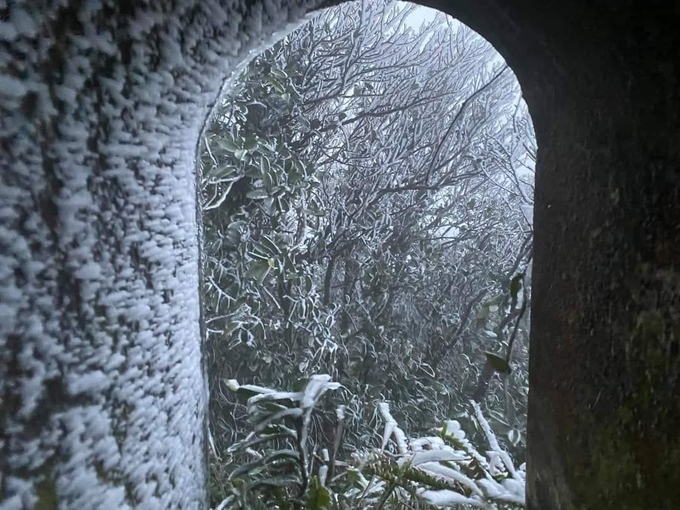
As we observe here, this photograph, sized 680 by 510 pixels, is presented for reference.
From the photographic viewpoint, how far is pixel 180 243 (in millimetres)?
359

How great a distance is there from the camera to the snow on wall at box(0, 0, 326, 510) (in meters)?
0.23

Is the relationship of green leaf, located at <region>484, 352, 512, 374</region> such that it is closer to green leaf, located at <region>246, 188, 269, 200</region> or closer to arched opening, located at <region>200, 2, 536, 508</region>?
arched opening, located at <region>200, 2, 536, 508</region>

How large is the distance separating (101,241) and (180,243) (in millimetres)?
88

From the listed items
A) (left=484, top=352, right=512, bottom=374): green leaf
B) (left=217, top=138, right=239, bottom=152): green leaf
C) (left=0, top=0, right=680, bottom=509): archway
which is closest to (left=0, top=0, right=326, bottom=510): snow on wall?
(left=0, top=0, right=680, bottom=509): archway

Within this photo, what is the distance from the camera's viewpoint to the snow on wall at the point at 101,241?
0.23 meters

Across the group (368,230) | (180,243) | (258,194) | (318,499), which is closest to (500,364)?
(318,499)

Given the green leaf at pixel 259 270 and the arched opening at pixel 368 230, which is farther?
the arched opening at pixel 368 230

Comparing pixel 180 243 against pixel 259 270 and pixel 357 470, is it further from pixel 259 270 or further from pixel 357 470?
pixel 259 270

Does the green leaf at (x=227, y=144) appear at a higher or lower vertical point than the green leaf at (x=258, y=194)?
higher

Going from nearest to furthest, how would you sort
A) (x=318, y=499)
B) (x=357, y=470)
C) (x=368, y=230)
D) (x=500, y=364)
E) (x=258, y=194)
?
(x=500, y=364) → (x=318, y=499) → (x=357, y=470) → (x=258, y=194) → (x=368, y=230)

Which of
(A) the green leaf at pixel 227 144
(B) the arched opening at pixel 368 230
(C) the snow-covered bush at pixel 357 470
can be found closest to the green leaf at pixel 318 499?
(C) the snow-covered bush at pixel 357 470

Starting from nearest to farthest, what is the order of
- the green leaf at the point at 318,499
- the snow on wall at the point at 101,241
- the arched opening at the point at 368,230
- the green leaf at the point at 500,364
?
the snow on wall at the point at 101,241 → the green leaf at the point at 500,364 → the green leaf at the point at 318,499 → the arched opening at the point at 368,230

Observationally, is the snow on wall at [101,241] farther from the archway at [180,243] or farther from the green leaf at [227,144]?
the green leaf at [227,144]

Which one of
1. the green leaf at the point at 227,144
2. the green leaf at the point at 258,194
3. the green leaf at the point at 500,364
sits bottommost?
the green leaf at the point at 500,364
